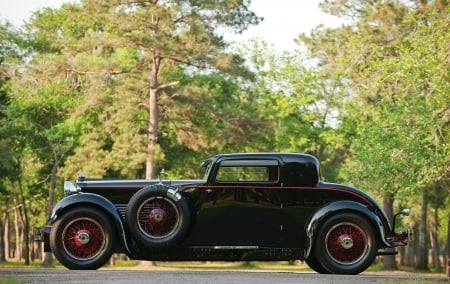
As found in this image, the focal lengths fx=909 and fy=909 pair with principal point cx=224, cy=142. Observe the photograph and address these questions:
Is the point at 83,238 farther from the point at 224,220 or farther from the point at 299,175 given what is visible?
the point at 299,175

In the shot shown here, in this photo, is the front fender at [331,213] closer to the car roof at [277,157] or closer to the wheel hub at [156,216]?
the car roof at [277,157]

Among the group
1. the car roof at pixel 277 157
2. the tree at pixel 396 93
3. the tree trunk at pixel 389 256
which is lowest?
the tree trunk at pixel 389 256

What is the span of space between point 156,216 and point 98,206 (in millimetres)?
915

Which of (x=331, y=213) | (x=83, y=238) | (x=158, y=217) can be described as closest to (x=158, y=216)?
(x=158, y=217)

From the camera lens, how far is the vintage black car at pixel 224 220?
1345cm

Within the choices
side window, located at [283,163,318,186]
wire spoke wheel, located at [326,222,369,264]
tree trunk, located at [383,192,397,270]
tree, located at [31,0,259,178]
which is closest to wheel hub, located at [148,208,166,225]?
side window, located at [283,163,318,186]

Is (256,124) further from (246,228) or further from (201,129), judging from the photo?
(246,228)

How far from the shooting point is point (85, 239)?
13.7 metres

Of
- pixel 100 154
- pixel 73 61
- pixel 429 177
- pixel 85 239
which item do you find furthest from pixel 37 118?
pixel 85 239

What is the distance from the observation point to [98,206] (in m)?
13.6

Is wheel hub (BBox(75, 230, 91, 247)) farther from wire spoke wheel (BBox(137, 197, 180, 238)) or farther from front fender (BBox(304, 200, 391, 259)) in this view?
front fender (BBox(304, 200, 391, 259))

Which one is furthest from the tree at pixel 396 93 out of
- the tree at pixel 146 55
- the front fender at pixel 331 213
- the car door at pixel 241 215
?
the car door at pixel 241 215

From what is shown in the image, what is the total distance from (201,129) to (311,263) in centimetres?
2351

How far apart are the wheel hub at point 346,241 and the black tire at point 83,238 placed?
3.44 meters
